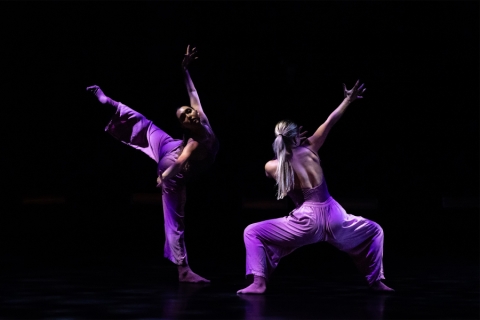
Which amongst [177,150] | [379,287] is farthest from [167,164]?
[379,287]

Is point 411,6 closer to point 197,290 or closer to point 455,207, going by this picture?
point 455,207

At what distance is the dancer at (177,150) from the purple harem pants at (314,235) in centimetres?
58

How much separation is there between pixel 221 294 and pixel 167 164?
0.97m

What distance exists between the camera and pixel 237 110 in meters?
7.88

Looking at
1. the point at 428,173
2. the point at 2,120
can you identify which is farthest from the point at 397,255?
the point at 2,120

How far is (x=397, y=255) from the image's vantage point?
682 cm

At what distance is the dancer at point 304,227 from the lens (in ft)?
15.3

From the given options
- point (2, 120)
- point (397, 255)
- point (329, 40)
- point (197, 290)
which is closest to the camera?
point (197, 290)

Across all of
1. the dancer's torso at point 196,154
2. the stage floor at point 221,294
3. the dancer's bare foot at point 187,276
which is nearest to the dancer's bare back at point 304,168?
the dancer's torso at point 196,154

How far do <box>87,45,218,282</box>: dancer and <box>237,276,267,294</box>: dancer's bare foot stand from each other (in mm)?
556

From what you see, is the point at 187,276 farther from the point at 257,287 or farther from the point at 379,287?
the point at 379,287

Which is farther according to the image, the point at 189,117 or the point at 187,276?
the point at 187,276

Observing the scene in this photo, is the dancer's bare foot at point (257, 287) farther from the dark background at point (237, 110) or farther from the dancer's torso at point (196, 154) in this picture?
the dark background at point (237, 110)

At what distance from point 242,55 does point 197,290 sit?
336 centimetres
